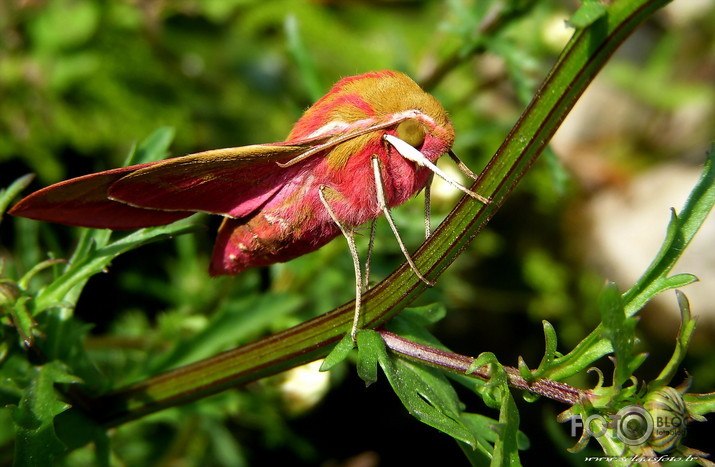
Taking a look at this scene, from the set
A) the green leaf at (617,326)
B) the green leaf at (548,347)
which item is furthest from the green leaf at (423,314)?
the green leaf at (617,326)

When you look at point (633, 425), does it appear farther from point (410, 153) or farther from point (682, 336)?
point (410, 153)

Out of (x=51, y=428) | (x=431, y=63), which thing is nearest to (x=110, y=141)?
(x=431, y=63)

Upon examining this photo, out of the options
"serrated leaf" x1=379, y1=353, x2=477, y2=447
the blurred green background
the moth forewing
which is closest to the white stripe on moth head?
the moth forewing

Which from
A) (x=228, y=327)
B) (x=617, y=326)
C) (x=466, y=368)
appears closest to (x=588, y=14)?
(x=617, y=326)

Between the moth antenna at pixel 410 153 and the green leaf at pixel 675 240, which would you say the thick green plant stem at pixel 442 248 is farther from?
the green leaf at pixel 675 240

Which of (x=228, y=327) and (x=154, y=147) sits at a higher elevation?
(x=154, y=147)

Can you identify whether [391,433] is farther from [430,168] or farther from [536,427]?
[430,168]
